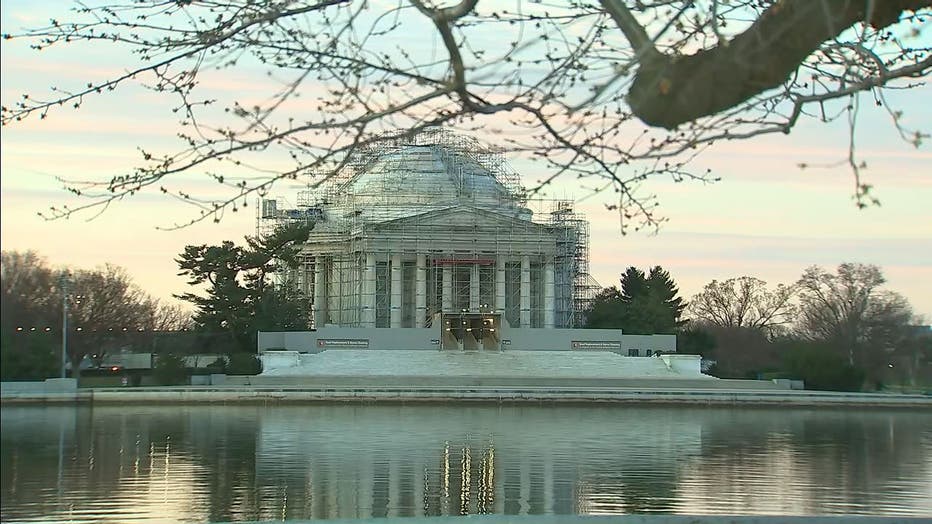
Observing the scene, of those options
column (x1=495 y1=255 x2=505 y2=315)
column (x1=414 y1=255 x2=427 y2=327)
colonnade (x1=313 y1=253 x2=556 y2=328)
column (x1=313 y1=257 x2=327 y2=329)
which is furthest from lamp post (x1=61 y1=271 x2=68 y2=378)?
column (x1=313 y1=257 x2=327 y2=329)

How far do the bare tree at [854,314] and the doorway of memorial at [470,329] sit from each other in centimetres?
1522

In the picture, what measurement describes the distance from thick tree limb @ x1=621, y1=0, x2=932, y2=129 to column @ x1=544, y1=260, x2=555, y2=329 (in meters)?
60.0

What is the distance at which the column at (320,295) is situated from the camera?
70.0m

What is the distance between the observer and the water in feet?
45.1

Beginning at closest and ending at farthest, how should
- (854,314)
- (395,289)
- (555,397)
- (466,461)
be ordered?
(466,461) → (555,397) → (854,314) → (395,289)

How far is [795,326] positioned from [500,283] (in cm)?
1622

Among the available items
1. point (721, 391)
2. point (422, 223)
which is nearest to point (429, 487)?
point (721, 391)

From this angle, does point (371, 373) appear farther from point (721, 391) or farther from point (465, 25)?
point (465, 25)

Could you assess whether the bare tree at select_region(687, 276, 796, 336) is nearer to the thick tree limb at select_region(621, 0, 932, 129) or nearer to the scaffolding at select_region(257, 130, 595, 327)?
the scaffolding at select_region(257, 130, 595, 327)

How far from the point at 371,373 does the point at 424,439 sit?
23.7m

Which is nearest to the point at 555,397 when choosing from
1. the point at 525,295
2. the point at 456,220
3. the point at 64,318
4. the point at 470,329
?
the point at 470,329

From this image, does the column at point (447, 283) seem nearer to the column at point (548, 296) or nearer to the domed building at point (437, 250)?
the domed building at point (437, 250)

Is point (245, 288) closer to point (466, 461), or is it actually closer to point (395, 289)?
point (395, 289)

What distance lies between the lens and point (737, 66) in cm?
702
